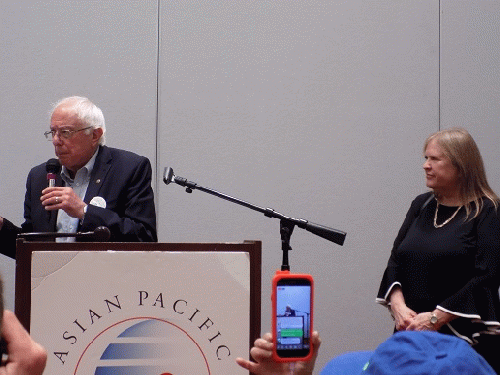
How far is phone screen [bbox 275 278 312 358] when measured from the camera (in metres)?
1.73

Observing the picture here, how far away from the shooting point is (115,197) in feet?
10.5

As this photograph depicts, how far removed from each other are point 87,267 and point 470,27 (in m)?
3.51

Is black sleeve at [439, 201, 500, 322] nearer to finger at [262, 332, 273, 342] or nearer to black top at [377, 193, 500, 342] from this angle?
black top at [377, 193, 500, 342]

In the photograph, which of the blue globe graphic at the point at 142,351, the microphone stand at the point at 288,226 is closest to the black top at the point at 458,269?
the microphone stand at the point at 288,226

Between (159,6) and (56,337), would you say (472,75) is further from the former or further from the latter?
(56,337)

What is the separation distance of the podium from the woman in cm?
134

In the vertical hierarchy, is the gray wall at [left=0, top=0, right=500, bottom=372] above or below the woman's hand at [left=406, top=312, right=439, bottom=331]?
above

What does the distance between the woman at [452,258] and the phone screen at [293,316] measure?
168 centimetres

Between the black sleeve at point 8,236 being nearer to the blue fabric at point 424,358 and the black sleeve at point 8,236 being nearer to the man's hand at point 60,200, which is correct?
the man's hand at point 60,200

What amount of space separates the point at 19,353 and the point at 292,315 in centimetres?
76

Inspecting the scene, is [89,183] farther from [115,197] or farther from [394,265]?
[394,265]

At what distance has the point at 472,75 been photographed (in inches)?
195

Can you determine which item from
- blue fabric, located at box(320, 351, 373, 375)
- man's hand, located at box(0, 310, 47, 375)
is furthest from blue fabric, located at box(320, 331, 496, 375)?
man's hand, located at box(0, 310, 47, 375)

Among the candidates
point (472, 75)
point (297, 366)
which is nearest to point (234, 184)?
point (472, 75)
